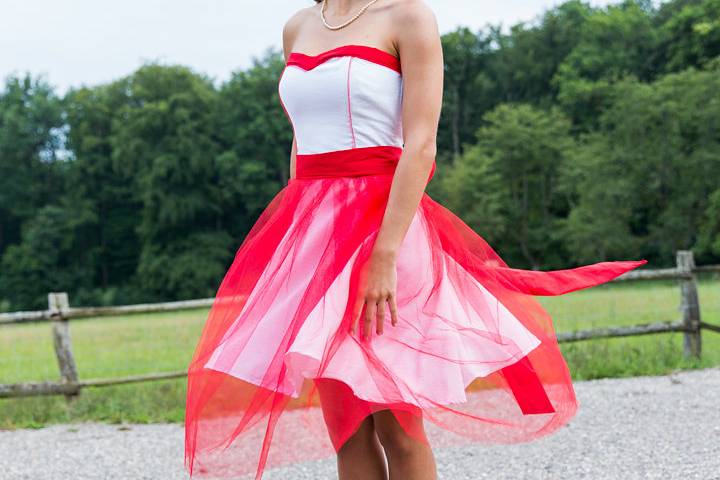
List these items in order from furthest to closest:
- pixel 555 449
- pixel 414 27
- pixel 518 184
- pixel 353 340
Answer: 1. pixel 518 184
2. pixel 555 449
3. pixel 414 27
4. pixel 353 340

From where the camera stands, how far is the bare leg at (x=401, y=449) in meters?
2.10

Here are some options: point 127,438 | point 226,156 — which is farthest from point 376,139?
point 226,156

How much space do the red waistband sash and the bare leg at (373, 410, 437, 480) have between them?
0.60m

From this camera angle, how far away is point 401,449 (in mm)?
2102

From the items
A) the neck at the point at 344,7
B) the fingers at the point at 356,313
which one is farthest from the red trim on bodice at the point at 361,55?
the fingers at the point at 356,313

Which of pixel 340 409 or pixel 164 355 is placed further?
pixel 164 355

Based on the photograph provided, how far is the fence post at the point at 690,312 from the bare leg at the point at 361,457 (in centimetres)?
717

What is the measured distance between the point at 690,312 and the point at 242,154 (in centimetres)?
3984

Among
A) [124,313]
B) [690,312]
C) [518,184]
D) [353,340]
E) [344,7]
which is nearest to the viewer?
[353,340]

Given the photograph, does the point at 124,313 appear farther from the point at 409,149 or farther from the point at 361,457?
the point at 409,149

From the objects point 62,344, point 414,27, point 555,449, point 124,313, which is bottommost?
point 555,449

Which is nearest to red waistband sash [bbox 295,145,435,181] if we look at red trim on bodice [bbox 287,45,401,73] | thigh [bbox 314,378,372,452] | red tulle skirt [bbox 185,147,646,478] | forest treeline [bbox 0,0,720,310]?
red tulle skirt [bbox 185,147,646,478]

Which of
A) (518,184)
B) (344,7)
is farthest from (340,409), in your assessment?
(518,184)

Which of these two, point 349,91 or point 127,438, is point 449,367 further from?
point 127,438
